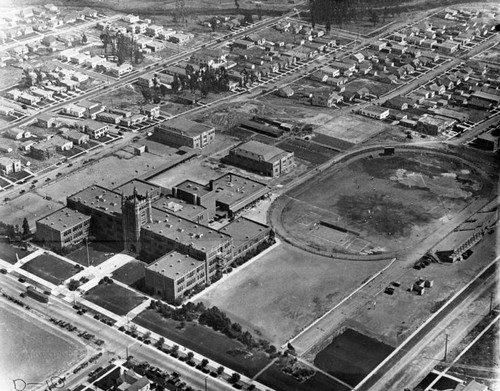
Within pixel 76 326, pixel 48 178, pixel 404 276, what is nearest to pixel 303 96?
pixel 48 178

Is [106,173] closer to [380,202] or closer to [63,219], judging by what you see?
[63,219]

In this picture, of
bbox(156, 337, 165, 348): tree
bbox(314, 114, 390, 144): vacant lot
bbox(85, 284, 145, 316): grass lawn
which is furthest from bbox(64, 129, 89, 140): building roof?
bbox(156, 337, 165, 348): tree

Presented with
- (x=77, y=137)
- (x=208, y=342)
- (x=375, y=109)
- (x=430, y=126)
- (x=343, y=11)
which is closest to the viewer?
(x=208, y=342)

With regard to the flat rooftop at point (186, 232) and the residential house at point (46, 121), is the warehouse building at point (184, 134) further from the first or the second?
the flat rooftop at point (186, 232)

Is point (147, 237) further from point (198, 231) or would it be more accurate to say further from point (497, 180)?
point (497, 180)

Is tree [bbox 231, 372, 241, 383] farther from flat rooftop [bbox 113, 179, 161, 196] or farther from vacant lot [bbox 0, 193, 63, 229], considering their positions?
vacant lot [bbox 0, 193, 63, 229]

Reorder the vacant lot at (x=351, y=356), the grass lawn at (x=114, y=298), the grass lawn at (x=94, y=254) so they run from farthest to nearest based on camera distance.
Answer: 1. the grass lawn at (x=94, y=254)
2. the grass lawn at (x=114, y=298)
3. the vacant lot at (x=351, y=356)

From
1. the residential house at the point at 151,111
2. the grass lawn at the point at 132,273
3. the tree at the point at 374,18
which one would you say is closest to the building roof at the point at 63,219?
the grass lawn at the point at 132,273

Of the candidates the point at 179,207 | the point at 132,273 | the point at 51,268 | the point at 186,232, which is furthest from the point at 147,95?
the point at 132,273
